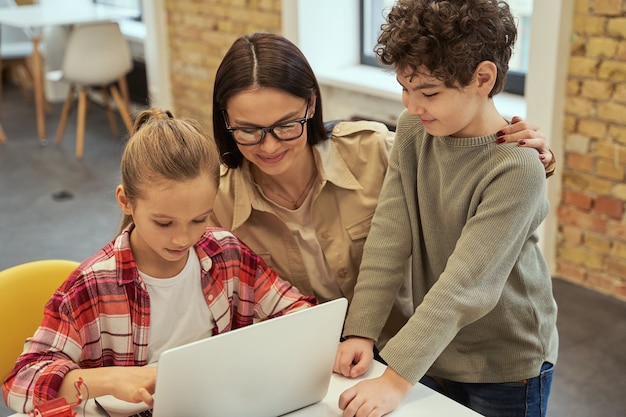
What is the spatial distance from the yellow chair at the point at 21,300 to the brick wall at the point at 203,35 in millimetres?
2802

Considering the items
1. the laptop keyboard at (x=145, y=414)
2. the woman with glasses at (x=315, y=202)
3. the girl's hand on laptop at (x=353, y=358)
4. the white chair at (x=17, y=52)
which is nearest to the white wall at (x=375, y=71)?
the woman with glasses at (x=315, y=202)

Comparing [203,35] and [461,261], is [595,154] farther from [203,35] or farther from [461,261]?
[203,35]

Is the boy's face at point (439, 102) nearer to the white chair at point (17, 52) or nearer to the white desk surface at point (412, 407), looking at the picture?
the white desk surface at point (412, 407)

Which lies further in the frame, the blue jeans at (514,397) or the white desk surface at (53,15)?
the white desk surface at (53,15)

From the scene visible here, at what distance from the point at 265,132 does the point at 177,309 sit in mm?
388

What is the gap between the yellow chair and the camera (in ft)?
5.62

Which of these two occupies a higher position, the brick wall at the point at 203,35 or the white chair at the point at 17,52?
the brick wall at the point at 203,35

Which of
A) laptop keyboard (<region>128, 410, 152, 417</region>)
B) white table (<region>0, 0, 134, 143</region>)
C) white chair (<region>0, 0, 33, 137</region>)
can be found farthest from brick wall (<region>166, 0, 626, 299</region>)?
white chair (<region>0, 0, 33, 137</region>)

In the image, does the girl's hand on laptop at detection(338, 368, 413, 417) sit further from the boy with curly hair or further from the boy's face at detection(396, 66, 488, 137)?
the boy's face at detection(396, 66, 488, 137)

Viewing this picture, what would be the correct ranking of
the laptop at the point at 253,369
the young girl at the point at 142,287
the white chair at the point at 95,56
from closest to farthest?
the laptop at the point at 253,369 < the young girl at the point at 142,287 < the white chair at the point at 95,56

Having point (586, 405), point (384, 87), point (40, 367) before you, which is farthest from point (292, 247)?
point (384, 87)

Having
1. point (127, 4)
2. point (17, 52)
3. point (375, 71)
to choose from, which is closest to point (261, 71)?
point (375, 71)

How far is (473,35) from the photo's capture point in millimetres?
1339

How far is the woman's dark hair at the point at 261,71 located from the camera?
63.1 inches
